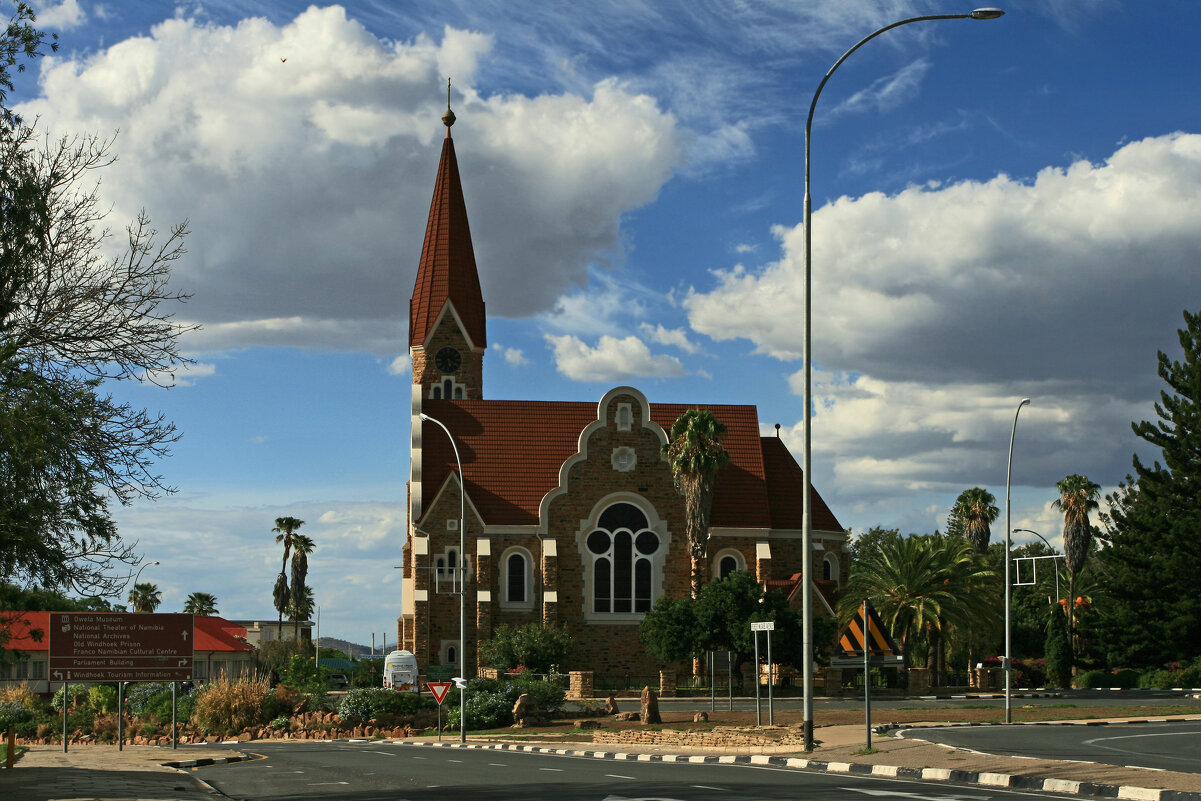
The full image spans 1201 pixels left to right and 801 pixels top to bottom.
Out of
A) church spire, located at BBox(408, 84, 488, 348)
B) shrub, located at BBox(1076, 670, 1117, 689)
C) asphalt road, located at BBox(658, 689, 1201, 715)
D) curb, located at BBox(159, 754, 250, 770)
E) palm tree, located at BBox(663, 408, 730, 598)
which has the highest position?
church spire, located at BBox(408, 84, 488, 348)

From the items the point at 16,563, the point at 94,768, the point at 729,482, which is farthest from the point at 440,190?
the point at 16,563

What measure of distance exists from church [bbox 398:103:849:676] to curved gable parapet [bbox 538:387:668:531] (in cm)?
6

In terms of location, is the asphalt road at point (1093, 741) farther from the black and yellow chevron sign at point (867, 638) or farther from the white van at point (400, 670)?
the white van at point (400, 670)

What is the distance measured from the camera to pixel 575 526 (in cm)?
6081

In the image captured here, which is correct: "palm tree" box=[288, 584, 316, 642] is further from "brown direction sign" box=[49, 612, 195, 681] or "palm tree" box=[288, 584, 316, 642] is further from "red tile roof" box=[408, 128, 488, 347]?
"brown direction sign" box=[49, 612, 195, 681]

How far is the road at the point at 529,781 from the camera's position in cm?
1559

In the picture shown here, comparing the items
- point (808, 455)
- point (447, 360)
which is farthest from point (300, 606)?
point (808, 455)

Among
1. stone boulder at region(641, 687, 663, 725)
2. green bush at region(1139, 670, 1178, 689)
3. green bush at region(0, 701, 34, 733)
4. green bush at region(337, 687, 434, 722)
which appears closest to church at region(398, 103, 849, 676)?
green bush at region(1139, 670, 1178, 689)

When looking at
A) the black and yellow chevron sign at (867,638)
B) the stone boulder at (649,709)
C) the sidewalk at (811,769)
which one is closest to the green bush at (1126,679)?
the stone boulder at (649,709)

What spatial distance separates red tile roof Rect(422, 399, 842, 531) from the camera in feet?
202

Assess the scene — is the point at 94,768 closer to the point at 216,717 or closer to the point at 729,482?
the point at 216,717

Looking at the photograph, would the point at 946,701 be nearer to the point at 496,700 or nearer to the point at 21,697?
the point at 496,700

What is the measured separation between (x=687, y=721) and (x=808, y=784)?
58.9 feet

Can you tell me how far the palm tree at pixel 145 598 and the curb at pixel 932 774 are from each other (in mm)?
62791
